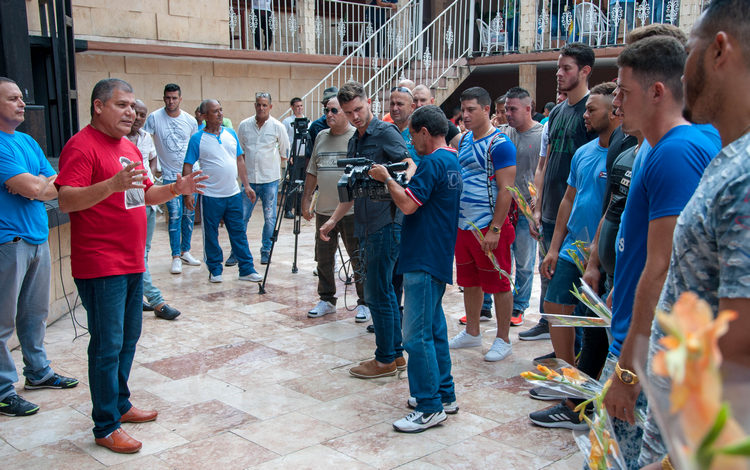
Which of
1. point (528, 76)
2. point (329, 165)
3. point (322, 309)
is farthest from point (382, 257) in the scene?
point (528, 76)

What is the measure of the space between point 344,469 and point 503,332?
2075 millimetres

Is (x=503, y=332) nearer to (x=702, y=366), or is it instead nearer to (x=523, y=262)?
(x=523, y=262)

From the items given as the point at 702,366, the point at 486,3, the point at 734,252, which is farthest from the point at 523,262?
the point at 486,3

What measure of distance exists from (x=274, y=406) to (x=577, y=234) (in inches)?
84.0

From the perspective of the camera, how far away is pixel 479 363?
4.89 metres

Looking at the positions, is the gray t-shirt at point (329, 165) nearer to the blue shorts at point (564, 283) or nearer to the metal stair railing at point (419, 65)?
the blue shorts at point (564, 283)

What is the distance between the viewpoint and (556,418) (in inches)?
149

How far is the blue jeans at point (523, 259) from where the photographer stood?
Result: 5.79 meters

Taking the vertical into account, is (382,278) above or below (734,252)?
below

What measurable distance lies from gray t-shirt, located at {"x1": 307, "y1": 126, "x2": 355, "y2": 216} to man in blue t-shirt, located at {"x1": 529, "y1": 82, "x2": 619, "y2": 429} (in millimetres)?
2250

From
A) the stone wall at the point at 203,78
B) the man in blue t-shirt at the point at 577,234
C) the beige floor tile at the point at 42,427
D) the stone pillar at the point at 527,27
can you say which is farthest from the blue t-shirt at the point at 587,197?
the stone pillar at the point at 527,27

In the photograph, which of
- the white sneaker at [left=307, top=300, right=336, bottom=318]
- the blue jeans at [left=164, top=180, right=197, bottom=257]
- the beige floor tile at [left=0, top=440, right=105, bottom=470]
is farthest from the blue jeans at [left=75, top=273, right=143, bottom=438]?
the blue jeans at [left=164, top=180, right=197, bottom=257]

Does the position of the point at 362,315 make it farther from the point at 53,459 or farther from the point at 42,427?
the point at 53,459

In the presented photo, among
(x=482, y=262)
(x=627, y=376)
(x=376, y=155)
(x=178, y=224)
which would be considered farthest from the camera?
(x=178, y=224)
